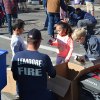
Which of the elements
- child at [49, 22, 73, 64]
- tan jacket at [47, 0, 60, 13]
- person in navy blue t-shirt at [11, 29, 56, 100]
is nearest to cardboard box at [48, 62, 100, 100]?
person in navy blue t-shirt at [11, 29, 56, 100]

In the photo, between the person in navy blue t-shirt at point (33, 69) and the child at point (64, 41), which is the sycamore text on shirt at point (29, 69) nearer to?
the person in navy blue t-shirt at point (33, 69)

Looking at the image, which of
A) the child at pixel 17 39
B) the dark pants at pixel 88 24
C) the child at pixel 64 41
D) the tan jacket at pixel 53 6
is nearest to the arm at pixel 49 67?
the child at pixel 17 39

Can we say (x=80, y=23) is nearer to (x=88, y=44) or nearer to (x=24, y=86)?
(x=88, y=44)

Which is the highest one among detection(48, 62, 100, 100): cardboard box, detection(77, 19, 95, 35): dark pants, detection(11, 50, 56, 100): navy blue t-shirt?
detection(11, 50, 56, 100): navy blue t-shirt

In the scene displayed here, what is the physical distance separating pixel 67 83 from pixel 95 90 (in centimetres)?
39

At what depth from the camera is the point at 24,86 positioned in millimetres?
4652

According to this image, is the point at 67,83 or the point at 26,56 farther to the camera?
the point at 67,83

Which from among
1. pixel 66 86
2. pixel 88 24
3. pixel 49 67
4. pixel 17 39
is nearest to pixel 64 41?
pixel 17 39

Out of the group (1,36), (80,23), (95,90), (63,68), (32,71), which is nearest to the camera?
(32,71)

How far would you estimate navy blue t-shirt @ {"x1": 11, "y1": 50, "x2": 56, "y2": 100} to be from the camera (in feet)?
14.7

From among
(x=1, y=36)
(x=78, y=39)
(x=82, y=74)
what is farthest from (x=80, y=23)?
(x=82, y=74)

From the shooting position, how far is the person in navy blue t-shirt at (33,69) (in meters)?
4.50

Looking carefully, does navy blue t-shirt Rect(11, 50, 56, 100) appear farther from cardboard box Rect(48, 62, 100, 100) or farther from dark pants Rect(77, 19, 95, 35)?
dark pants Rect(77, 19, 95, 35)

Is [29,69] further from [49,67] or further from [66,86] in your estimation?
[66,86]
